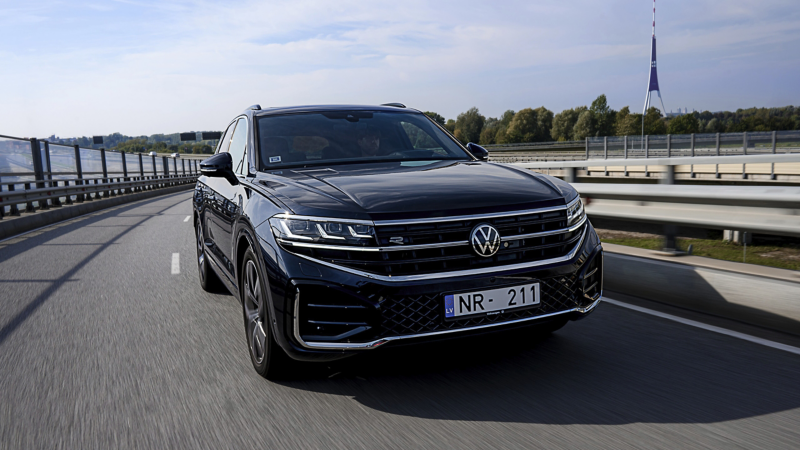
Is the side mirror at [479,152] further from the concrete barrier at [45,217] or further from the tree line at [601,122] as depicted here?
the tree line at [601,122]

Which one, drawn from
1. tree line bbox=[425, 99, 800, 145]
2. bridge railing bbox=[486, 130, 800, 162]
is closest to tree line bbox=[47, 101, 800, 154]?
tree line bbox=[425, 99, 800, 145]

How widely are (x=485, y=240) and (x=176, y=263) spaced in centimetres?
614

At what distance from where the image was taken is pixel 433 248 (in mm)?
3340

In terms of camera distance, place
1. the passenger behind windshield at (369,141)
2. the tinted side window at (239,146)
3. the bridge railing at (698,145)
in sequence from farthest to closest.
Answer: the bridge railing at (698,145)
the tinted side window at (239,146)
the passenger behind windshield at (369,141)

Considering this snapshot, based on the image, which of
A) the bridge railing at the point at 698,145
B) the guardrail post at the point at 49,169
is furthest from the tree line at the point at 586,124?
the guardrail post at the point at 49,169

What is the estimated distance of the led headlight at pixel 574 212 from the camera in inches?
147

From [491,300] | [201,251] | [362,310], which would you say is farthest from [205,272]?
[491,300]

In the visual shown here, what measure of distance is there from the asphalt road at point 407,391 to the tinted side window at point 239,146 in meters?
1.22

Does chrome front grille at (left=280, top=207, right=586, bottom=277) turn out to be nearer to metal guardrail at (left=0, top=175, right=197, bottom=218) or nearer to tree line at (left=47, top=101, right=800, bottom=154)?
metal guardrail at (left=0, top=175, right=197, bottom=218)

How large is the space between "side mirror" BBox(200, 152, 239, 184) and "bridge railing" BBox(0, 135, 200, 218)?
12.1 m

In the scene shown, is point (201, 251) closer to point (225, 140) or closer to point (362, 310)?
point (225, 140)

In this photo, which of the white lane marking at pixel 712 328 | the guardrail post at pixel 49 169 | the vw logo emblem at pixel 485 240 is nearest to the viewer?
the vw logo emblem at pixel 485 240

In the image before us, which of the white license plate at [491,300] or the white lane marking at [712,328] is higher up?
the white license plate at [491,300]

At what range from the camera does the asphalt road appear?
303cm
